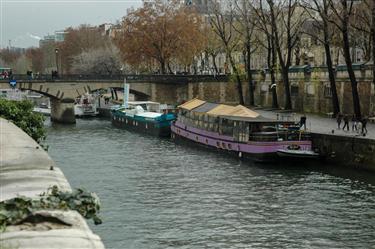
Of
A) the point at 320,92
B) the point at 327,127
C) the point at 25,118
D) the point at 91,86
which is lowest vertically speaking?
the point at 327,127

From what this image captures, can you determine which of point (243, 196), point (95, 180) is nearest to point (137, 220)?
point (243, 196)

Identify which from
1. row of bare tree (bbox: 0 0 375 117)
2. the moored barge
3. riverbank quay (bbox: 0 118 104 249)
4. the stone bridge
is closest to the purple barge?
the moored barge

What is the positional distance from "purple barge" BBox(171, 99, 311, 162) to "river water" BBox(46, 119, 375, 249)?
2.98ft

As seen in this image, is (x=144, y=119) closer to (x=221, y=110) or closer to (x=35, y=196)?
(x=221, y=110)

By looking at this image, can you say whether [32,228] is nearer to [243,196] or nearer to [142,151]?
[243,196]

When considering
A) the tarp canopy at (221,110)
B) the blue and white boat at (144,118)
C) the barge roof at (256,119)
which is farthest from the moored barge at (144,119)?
the barge roof at (256,119)

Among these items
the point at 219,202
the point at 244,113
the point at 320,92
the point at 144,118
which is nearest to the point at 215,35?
the point at 144,118

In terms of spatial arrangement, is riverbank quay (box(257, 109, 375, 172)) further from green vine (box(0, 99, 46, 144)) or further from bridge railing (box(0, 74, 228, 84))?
bridge railing (box(0, 74, 228, 84))

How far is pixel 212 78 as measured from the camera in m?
69.2

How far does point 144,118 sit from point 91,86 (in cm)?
1666

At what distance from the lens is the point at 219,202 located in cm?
→ 2253

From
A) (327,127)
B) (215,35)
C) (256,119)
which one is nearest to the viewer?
(256,119)

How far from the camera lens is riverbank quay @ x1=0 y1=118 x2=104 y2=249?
6.61m

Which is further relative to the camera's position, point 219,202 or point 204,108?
point 204,108
